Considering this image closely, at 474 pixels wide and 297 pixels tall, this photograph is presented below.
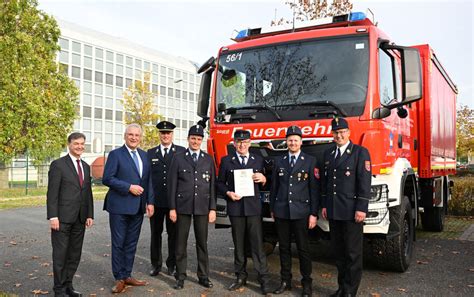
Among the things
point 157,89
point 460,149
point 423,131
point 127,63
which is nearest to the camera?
point 423,131

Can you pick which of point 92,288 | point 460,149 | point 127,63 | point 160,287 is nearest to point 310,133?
point 160,287

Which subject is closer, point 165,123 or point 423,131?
point 165,123

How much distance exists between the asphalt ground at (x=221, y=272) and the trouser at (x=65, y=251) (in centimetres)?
39

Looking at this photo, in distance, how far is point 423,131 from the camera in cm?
686

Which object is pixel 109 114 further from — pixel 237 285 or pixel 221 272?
pixel 237 285

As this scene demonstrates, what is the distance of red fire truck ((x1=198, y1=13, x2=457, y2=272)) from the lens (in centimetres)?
486

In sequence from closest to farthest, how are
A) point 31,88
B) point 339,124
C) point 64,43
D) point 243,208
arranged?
1. point 339,124
2. point 243,208
3. point 31,88
4. point 64,43

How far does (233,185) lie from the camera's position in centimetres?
508

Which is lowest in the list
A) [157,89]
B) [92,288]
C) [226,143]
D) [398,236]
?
[92,288]

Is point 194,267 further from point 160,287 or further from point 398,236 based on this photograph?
point 398,236

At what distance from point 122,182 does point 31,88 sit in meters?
15.7

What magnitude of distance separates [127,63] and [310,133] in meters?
39.8

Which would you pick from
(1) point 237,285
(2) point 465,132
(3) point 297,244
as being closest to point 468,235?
(3) point 297,244

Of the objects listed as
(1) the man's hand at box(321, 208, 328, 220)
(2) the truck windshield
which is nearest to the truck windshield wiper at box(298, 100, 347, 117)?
(2) the truck windshield
